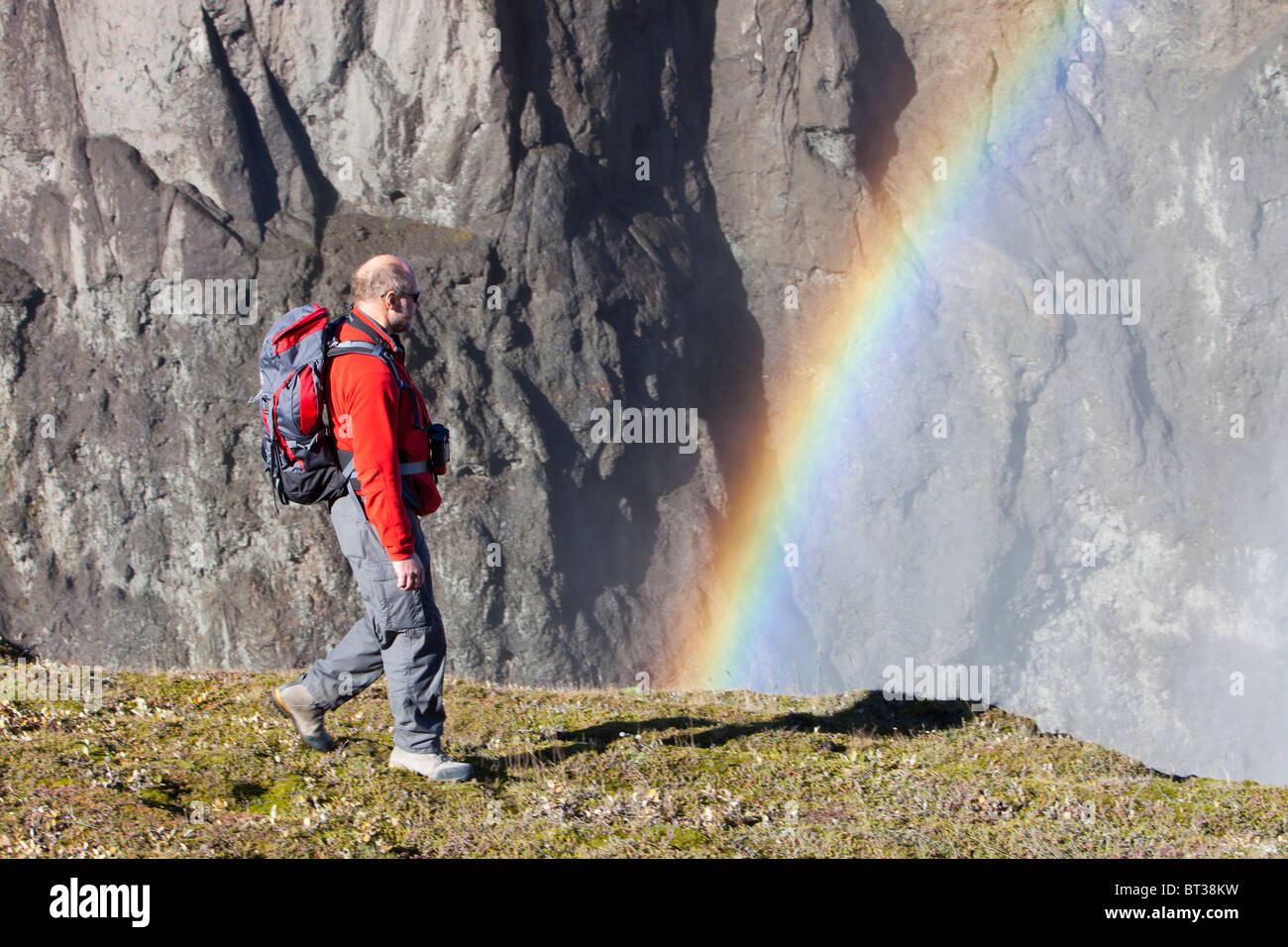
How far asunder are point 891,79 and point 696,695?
25970 mm

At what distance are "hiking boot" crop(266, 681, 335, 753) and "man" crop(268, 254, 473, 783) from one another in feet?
0.47

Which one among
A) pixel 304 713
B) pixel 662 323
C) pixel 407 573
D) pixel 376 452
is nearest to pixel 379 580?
pixel 407 573

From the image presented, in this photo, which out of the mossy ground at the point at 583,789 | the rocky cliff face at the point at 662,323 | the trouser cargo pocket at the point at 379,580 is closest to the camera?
the mossy ground at the point at 583,789

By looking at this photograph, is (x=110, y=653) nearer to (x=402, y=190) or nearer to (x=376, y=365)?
(x=402, y=190)

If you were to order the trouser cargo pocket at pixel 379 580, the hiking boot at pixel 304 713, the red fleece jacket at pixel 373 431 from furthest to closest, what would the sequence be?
the hiking boot at pixel 304 713 → the trouser cargo pocket at pixel 379 580 → the red fleece jacket at pixel 373 431

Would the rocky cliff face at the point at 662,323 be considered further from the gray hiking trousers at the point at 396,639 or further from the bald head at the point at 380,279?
the bald head at the point at 380,279

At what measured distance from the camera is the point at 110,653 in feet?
78.2

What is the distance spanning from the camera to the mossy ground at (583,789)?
425 centimetres

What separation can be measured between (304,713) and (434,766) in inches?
29.0

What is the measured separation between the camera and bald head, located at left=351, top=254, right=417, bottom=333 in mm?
4883

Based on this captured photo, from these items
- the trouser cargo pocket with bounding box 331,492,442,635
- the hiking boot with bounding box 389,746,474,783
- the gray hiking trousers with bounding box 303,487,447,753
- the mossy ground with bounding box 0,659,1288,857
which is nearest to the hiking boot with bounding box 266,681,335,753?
the mossy ground with bounding box 0,659,1288,857

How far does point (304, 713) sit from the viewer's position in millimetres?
5188

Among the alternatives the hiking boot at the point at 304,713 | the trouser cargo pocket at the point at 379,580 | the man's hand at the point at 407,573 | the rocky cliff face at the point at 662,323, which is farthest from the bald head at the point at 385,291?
the rocky cliff face at the point at 662,323

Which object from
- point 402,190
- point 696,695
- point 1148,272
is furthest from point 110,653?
point 1148,272
